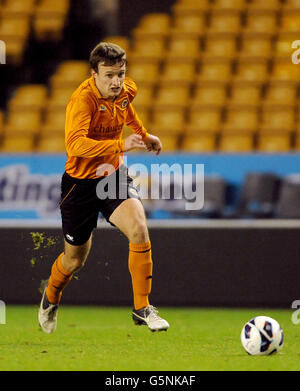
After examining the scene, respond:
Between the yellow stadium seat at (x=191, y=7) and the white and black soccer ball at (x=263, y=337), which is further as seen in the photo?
the yellow stadium seat at (x=191, y=7)

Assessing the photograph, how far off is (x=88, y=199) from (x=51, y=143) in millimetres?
5854

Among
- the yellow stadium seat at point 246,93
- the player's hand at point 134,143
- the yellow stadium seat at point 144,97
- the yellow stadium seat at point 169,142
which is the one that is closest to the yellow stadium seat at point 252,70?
the yellow stadium seat at point 246,93

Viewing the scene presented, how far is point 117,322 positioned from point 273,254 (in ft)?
5.50

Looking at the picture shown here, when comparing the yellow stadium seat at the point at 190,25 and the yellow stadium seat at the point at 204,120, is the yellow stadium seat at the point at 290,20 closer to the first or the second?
the yellow stadium seat at the point at 190,25

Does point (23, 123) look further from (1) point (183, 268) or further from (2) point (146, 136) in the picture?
(2) point (146, 136)

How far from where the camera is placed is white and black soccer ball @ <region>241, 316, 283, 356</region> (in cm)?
502

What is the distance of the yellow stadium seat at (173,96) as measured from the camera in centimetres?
1159

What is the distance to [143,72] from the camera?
1215 centimetres

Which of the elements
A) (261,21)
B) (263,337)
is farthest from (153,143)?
(261,21)

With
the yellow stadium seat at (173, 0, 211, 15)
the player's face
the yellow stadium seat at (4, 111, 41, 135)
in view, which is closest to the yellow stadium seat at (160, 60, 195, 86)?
the yellow stadium seat at (173, 0, 211, 15)

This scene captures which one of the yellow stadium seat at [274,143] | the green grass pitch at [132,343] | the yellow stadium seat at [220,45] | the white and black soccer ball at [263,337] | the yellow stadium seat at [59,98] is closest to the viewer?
the green grass pitch at [132,343]

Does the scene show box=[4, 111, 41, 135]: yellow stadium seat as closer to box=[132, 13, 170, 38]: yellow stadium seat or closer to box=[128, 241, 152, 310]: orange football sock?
box=[132, 13, 170, 38]: yellow stadium seat

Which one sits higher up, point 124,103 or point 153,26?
point 153,26

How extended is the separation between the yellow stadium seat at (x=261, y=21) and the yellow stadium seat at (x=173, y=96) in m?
1.44
